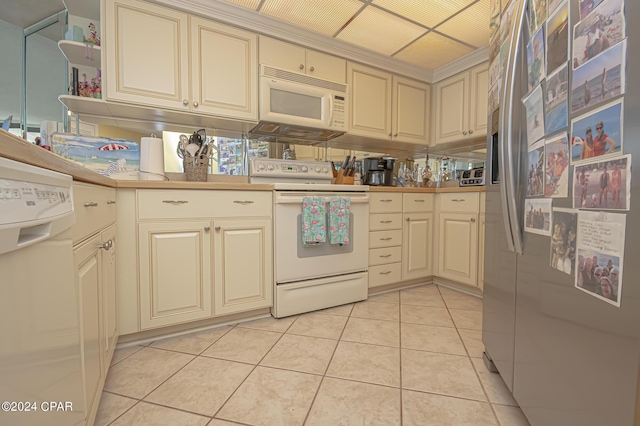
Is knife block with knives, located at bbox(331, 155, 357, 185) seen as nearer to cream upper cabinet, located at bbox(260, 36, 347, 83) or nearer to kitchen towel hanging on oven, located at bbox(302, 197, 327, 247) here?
kitchen towel hanging on oven, located at bbox(302, 197, 327, 247)

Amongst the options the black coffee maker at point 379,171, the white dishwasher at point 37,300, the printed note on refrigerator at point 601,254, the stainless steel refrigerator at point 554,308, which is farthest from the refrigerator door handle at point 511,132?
the black coffee maker at point 379,171

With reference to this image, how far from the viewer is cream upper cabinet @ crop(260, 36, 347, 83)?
216 cm

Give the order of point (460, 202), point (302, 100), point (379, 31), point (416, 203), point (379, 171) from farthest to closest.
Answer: point (379, 171), point (416, 203), point (460, 202), point (379, 31), point (302, 100)

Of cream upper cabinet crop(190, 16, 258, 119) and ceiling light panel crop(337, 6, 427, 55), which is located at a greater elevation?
ceiling light panel crop(337, 6, 427, 55)

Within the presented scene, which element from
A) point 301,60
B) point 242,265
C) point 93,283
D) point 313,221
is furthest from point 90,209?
point 301,60

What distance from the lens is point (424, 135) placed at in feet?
9.82

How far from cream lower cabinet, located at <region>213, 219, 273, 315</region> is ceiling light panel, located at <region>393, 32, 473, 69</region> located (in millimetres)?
2107

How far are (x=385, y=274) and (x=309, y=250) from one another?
82cm

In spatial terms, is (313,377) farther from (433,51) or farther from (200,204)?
(433,51)

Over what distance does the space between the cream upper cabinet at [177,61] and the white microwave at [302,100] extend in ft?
0.38

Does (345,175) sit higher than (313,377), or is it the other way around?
(345,175)

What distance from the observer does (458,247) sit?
2486 millimetres

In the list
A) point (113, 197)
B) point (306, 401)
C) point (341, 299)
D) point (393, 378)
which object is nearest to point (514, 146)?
point (393, 378)

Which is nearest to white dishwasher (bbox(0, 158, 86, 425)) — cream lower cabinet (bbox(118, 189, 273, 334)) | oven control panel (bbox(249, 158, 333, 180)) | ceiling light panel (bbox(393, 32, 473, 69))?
cream lower cabinet (bbox(118, 189, 273, 334))
